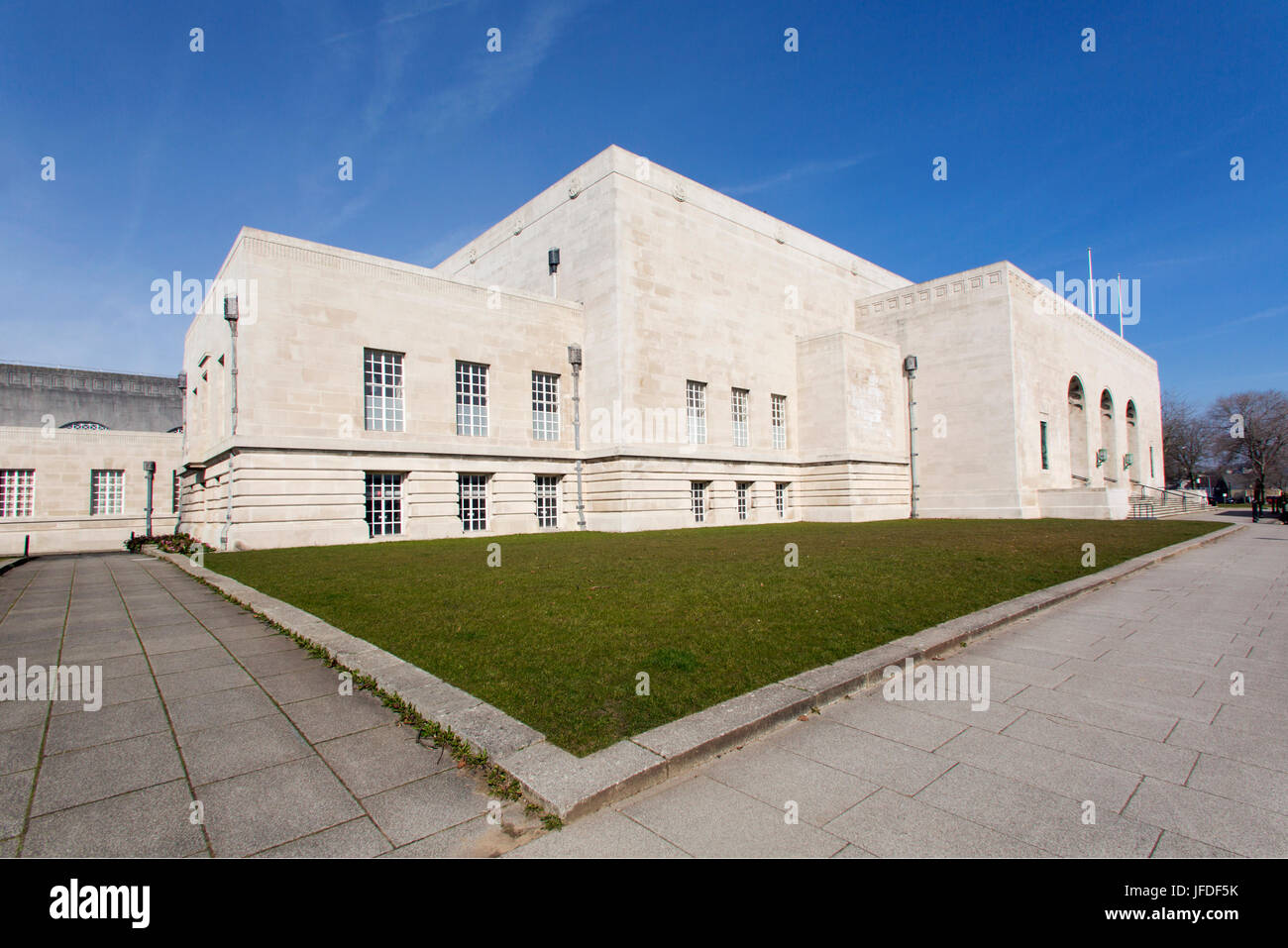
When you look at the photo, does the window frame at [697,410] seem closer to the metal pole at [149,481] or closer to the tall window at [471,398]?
the tall window at [471,398]

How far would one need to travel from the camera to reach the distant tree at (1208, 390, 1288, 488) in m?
64.0

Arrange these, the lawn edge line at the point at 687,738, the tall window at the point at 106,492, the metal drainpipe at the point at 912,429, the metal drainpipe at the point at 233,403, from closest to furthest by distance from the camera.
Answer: the lawn edge line at the point at 687,738, the metal drainpipe at the point at 233,403, the tall window at the point at 106,492, the metal drainpipe at the point at 912,429

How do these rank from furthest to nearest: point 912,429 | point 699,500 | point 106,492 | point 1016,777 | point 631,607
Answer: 1. point 912,429
2. point 106,492
3. point 699,500
4. point 631,607
5. point 1016,777

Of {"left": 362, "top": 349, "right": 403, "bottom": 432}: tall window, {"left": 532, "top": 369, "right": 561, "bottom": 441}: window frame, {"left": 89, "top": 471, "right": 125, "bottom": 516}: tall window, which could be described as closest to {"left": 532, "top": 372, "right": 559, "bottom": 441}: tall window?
{"left": 532, "top": 369, "right": 561, "bottom": 441}: window frame

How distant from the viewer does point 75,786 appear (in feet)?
11.2

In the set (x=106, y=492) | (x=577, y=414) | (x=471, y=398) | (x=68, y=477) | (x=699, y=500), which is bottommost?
(x=699, y=500)

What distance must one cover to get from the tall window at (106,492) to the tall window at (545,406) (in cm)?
2533

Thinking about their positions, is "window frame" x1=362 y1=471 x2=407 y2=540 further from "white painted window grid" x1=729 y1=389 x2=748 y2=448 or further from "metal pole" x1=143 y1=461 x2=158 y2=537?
"white painted window grid" x1=729 y1=389 x2=748 y2=448

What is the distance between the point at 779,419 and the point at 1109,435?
31928mm

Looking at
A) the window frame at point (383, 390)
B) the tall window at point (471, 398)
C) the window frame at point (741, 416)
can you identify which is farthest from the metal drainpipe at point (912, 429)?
the window frame at point (383, 390)

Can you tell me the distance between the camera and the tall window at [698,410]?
92.7 ft

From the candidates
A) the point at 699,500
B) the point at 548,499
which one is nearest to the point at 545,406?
the point at 548,499

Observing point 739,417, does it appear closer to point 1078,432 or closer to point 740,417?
point 740,417

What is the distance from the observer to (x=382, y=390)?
2216 cm
